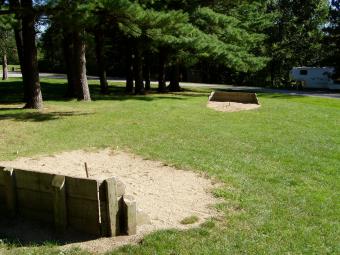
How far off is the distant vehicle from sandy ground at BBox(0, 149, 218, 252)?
37.0m

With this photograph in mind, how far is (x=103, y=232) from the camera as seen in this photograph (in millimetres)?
5586

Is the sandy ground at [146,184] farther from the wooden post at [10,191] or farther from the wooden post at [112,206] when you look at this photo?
the wooden post at [10,191]

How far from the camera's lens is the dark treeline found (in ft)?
49.5

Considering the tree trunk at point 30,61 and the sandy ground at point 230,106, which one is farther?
the sandy ground at point 230,106

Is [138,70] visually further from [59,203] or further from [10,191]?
[59,203]

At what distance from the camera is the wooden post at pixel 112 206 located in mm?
5391

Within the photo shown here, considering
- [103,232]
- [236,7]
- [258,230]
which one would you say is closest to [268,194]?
[258,230]

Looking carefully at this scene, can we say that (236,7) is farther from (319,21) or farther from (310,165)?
(319,21)

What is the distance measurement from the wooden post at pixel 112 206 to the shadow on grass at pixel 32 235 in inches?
9.6

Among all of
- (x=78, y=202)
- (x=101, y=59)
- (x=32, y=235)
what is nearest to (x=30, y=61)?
(x=101, y=59)

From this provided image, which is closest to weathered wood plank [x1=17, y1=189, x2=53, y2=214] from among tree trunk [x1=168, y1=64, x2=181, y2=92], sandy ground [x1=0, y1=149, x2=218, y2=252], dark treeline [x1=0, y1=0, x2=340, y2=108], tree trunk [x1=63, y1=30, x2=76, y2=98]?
sandy ground [x1=0, y1=149, x2=218, y2=252]

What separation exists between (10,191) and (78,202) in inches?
44.1

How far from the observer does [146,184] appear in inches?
308

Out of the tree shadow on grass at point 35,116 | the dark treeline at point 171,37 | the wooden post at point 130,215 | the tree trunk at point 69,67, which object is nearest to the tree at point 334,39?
the dark treeline at point 171,37
